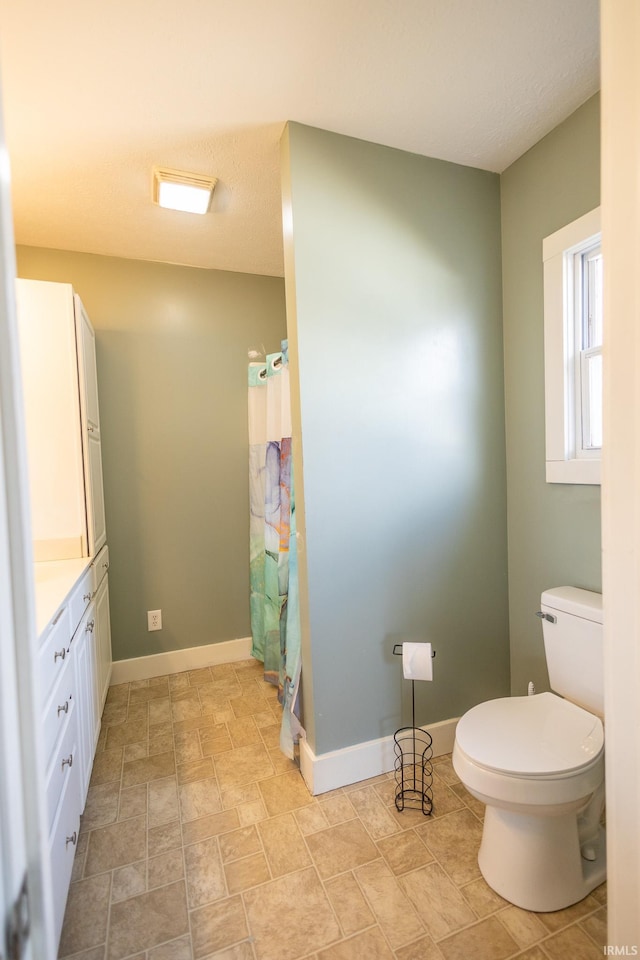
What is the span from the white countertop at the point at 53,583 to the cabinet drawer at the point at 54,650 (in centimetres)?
3

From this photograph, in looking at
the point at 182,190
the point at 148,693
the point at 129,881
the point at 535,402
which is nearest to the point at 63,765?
the point at 129,881

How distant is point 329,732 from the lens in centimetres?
171

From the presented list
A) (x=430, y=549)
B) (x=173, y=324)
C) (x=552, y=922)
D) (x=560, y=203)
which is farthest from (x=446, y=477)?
(x=173, y=324)

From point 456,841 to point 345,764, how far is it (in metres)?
0.45

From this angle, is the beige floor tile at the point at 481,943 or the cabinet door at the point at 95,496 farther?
the cabinet door at the point at 95,496

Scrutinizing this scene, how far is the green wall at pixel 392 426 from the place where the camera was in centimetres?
166

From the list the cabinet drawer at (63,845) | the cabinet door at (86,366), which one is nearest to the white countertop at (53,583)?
the cabinet drawer at (63,845)

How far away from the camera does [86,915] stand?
4.16 feet

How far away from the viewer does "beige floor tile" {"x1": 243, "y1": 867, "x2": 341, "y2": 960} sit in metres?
1.17

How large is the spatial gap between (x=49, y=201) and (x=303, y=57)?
4.48 ft

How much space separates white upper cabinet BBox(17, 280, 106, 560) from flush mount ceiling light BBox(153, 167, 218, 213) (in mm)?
584

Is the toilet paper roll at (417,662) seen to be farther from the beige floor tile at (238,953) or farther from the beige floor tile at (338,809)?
the beige floor tile at (238,953)

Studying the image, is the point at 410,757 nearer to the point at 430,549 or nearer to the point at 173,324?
the point at 430,549

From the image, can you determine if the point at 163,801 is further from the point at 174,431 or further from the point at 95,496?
the point at 174,431
